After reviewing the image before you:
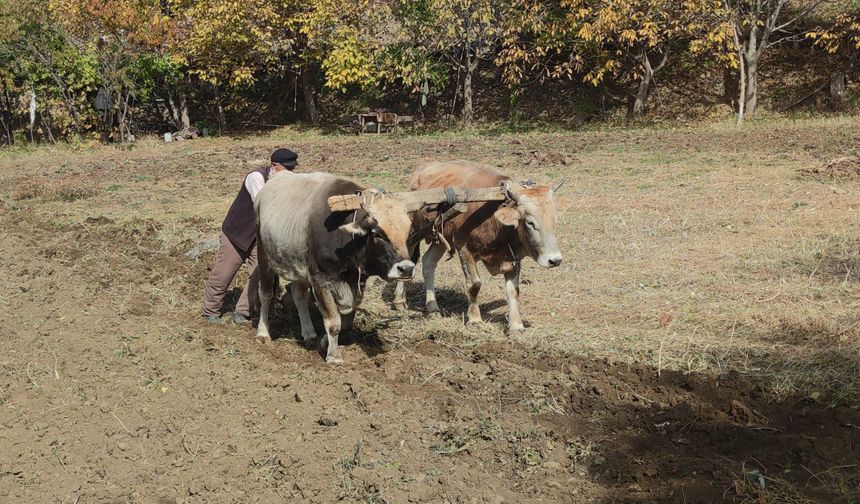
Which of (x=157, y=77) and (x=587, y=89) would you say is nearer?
(x=587, y=89)

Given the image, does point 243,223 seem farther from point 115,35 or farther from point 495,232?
point 115,35

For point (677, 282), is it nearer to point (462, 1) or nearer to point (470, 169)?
point (470, 169)

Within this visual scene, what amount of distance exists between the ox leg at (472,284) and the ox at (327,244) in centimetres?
135

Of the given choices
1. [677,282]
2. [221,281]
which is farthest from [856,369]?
[221,281]

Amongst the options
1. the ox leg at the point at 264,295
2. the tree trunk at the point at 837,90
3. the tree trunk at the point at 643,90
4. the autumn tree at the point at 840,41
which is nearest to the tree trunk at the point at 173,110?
the tree trunk at the point at 643,90

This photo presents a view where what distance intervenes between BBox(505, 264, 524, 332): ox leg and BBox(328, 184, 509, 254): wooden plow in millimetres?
672

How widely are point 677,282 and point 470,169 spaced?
2.69 metres

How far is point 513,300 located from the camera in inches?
337

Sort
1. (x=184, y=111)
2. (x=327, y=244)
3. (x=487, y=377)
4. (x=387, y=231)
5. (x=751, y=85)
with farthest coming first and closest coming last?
1. (x=184, y=111)
2. (x=751, y=85)
3. (x=327, y=244)
4. (x=487, y=377)
5. (x=387, y=231)

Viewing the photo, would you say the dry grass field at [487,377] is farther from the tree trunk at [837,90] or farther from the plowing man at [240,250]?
the tree trunk at [837,90]

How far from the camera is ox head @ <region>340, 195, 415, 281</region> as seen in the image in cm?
704

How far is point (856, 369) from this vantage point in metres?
6.72

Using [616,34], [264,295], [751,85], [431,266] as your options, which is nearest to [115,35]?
[616,34]

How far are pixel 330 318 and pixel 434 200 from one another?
1426mm
